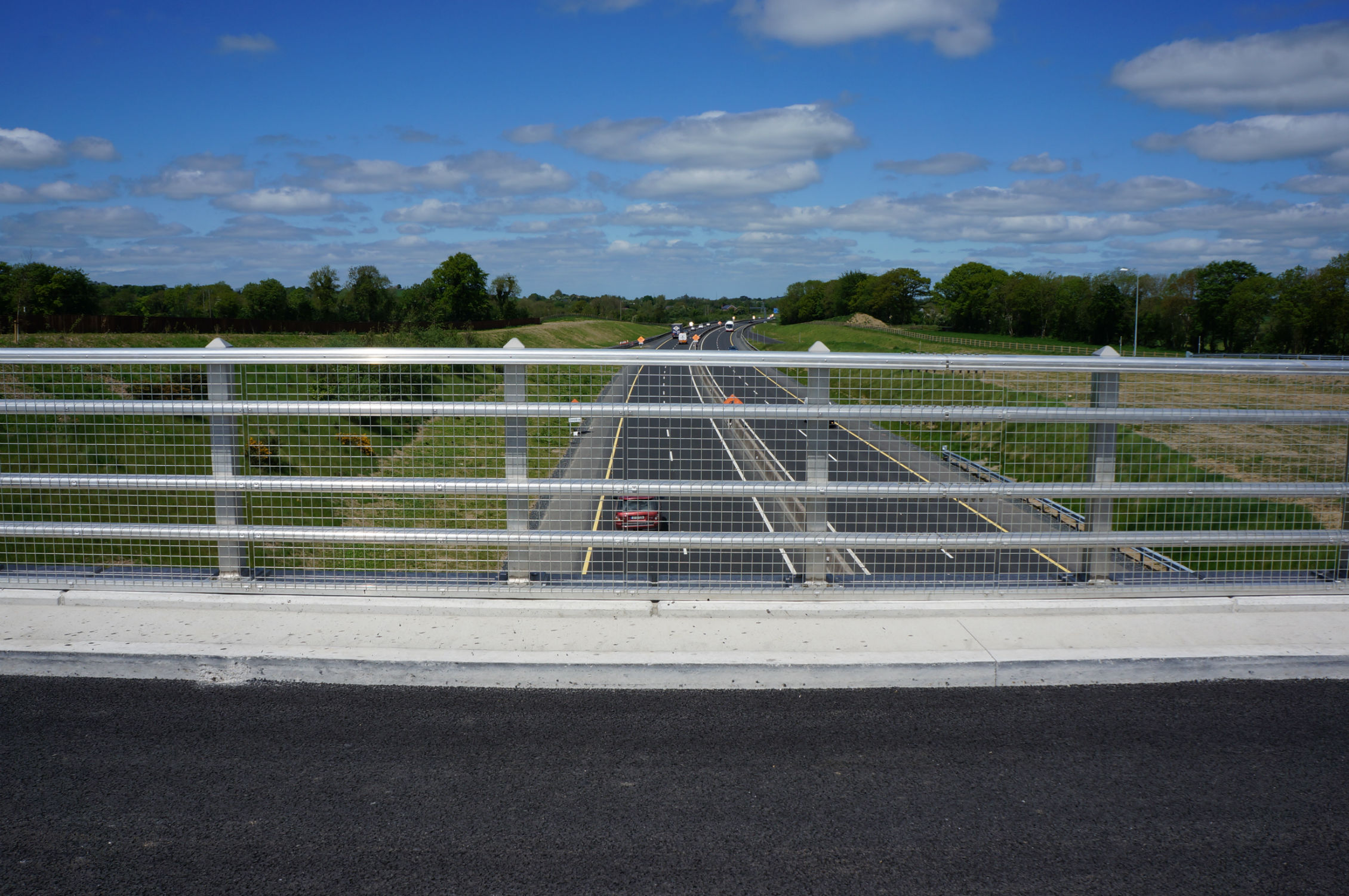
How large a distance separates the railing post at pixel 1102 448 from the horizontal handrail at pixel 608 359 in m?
0.12

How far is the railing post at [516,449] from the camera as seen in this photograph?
212 inches

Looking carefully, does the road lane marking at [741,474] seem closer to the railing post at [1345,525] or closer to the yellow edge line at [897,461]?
the yellow edge line at [897,461]

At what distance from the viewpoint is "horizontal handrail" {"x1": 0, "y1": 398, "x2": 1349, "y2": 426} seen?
5.32 m

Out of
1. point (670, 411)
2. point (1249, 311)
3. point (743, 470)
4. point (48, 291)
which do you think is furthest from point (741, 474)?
point (1249, 311)

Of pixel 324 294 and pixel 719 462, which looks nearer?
pixel 719 462

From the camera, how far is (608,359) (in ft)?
17.1

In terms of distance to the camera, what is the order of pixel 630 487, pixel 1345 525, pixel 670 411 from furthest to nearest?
pixel 1345 525 → pixel 630 487 → pixel 670 411

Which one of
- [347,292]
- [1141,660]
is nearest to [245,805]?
[1141,660]

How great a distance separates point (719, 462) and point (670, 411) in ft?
1.70

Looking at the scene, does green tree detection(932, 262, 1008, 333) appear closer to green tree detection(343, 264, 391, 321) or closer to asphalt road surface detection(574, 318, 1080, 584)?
green tree detection(343, 264, 391, 321)

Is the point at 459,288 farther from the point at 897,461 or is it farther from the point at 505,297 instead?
the point at 897,461

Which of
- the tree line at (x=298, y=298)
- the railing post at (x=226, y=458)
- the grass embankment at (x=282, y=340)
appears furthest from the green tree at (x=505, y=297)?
the railing post at (x=226, y=458)

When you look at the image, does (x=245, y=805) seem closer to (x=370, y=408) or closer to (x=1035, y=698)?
(x=370, y=408)

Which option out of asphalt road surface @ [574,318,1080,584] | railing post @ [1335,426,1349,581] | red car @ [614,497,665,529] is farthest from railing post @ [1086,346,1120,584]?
red car @ [614,497,665,529]
